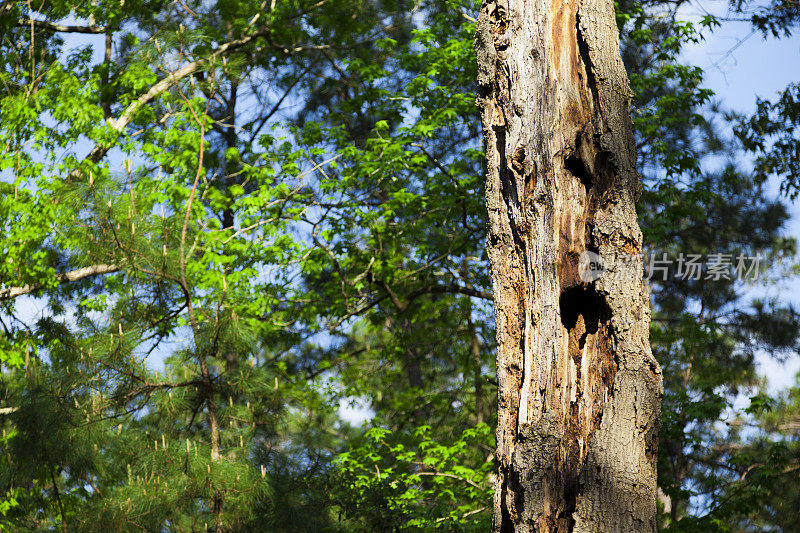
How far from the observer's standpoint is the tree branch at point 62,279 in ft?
32.0

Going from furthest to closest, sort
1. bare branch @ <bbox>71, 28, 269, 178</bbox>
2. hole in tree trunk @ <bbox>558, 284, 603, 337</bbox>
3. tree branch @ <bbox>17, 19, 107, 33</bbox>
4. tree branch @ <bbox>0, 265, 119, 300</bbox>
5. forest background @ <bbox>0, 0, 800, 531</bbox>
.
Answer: tree branch @ <bbox>17, 19, 107, 33</bbox> < bare branch @ <bbox>71, 28, 269, 178</bbox> < tree branch @ <bbox>0, 265, 119, 300</bbox> < forest background @ <bbox>0, 0, 800, 531</bbox> < hole in tree trunk @ <bbox>558, 284, 603, 337</bbox>

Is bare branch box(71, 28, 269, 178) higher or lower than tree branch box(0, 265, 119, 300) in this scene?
higher

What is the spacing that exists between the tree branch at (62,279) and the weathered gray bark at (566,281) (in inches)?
311

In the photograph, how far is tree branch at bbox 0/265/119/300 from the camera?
32.0 feet

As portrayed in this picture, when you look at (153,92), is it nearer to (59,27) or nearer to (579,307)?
(59,27)

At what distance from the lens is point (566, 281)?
2.29 metres

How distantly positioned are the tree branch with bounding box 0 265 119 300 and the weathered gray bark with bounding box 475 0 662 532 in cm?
790

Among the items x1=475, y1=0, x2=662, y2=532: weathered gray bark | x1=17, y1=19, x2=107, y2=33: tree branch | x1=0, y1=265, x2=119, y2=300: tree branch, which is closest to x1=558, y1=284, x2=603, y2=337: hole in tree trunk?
x1=475, y1=0, x2=662, y2=532: weathered gray bark

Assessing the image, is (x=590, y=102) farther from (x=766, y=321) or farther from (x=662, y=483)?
(x=766, y=321)

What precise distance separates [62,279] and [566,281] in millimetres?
9959

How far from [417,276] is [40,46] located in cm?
715

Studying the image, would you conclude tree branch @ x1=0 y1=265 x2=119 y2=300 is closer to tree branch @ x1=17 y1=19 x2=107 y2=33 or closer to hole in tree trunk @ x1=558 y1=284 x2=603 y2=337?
tree branch @ x1=17 y1=19 x2=107 y2=33

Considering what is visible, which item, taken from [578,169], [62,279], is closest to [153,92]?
[62,279]

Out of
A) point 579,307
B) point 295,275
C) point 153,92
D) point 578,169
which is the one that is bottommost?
point 579,307
